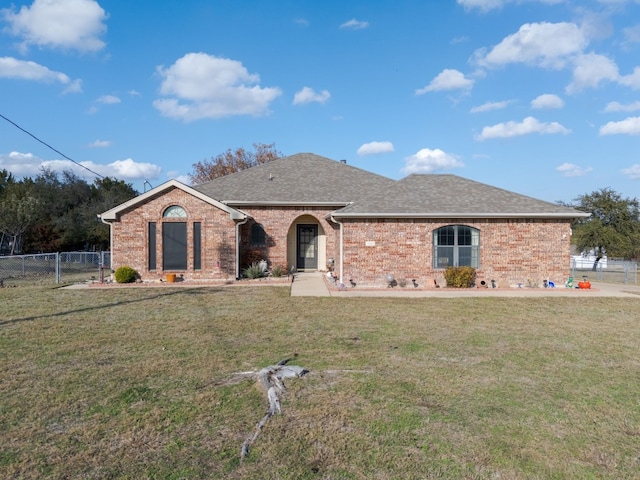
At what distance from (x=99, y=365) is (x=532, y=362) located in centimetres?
630

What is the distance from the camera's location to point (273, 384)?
5.52 meters

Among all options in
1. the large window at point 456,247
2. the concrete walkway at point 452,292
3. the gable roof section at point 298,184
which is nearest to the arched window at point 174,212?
the gable roof section at point 298,184

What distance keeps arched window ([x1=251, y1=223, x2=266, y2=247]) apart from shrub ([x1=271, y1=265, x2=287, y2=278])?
1311mm

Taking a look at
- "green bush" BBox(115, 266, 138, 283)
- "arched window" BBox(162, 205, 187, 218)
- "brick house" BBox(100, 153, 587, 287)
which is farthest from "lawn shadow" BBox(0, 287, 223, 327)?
→ "arched window" BBox(162, 205, 187, 218)

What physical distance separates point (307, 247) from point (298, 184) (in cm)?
299

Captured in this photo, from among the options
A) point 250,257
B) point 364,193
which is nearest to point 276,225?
point 250,257

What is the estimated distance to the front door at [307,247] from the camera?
68.7 ft

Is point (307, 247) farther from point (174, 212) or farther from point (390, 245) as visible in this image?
point (174, 212)

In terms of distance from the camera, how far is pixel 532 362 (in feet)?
21.9

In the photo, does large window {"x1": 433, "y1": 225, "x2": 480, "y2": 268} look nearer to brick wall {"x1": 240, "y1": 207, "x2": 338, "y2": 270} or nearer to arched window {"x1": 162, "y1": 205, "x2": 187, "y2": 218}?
brick wall {"x1": 240, "y1": 207, "x2": 338, "y2": 270}

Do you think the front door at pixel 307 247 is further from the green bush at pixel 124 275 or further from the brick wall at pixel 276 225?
the green bush at pixel 124 275

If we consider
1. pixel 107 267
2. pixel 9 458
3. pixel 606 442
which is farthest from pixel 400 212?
pixel 107 267

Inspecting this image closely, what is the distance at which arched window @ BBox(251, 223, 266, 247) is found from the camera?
19.4m

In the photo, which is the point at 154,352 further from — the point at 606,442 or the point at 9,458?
the point at 606,442
